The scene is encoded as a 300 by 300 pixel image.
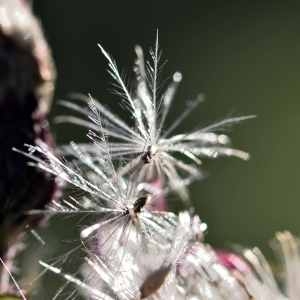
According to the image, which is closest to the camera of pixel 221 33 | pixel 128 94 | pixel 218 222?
pixel 128 94

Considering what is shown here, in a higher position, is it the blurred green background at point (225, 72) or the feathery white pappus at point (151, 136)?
the blurred green background at point (225, 72)

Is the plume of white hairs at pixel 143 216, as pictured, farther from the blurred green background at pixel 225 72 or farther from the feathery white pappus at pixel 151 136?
the blurred green background at pixel 225 72

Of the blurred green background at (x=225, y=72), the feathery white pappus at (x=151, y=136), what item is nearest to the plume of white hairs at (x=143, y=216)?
the feathery white pappus at (x=151, y=136)

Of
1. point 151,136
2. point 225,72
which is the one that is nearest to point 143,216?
point 151,136

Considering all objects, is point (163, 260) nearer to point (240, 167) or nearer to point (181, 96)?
point (240, 167)

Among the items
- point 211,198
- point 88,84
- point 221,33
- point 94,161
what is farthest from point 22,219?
point 221,33

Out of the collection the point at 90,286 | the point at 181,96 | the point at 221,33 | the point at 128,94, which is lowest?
the point at 90,286

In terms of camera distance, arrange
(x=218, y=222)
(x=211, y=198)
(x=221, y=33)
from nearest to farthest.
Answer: (x=218, y=222) → (x=211, y=198) → (x=221, y=33)
